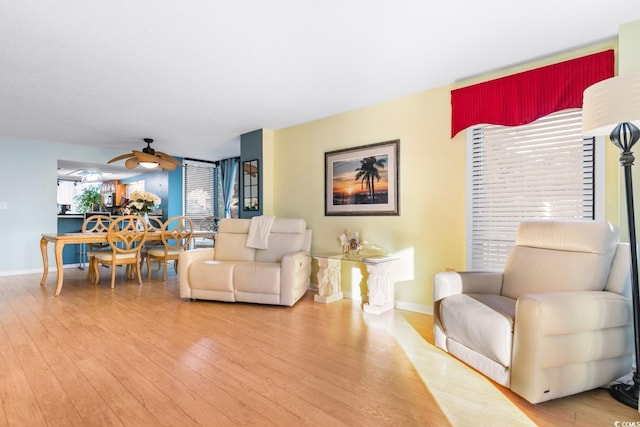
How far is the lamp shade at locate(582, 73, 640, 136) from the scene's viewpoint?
166 cm

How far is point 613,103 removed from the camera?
171 centimetres

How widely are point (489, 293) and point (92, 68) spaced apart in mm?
3860

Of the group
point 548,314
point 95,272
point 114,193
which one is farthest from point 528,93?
point 114,193

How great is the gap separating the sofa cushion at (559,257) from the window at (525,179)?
0.40 meters

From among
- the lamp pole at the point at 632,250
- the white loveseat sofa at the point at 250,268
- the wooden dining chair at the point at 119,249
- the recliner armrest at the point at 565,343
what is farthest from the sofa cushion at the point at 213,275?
the lamp pole at the point at 632,250

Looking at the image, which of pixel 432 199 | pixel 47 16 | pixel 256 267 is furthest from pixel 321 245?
pixel 47 16

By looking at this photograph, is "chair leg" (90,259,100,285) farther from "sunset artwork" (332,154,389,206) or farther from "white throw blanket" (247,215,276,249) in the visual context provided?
"sunset artwork" (332,154,389,206)

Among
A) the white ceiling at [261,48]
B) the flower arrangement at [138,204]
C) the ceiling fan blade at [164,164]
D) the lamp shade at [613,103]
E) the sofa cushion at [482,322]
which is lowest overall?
the sofa cushion at [482,322]

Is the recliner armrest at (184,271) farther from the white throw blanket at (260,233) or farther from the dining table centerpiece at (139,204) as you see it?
the dining table centerpiece at (139,204)

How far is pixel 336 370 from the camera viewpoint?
84.7 inches

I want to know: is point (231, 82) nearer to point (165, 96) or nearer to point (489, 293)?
point (165, 96)

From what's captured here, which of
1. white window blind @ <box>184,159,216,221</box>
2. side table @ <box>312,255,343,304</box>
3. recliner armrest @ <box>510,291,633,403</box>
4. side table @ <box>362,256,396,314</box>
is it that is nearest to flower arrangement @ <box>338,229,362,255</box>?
side table @ <box>312,255,343,304</box>

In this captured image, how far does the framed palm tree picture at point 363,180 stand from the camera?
379 centimetres

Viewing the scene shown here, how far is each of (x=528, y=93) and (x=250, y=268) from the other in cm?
315
